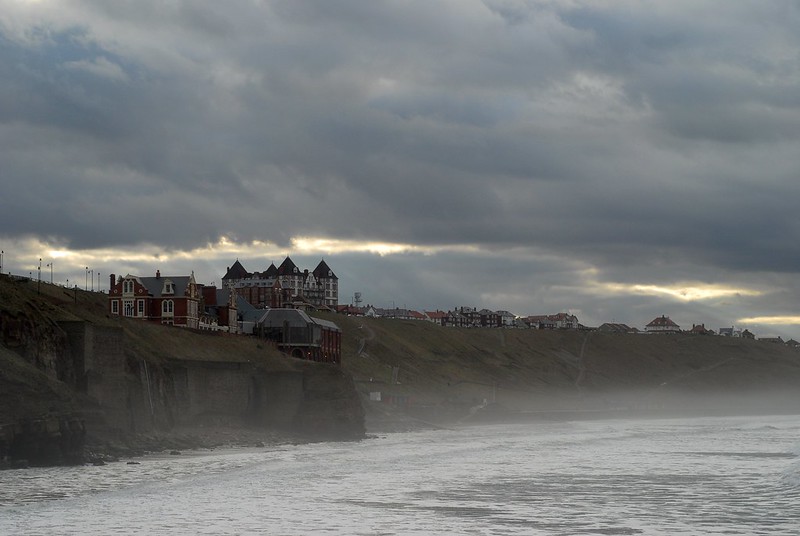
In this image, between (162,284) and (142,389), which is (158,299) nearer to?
(162,284)

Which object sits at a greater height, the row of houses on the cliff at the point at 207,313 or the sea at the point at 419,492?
the row of houses on the cliff at the point at 207,313

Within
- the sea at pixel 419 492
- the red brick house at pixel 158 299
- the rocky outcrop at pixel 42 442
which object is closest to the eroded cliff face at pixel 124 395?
the rocky outcrop at pixel 42 442

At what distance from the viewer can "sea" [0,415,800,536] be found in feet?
144

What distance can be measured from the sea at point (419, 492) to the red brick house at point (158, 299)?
45.2 meters

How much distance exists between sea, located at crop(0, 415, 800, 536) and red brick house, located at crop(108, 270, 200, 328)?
45.2 meters

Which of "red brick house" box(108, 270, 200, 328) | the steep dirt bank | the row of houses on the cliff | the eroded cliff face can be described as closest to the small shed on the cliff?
the row of houses on the cliff

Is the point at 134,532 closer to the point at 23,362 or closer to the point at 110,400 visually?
the point at 23,362

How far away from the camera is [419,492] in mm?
57062

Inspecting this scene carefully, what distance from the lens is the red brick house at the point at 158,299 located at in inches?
5295

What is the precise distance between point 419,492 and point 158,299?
85110 millimetres

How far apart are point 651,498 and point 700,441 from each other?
55.5 metres

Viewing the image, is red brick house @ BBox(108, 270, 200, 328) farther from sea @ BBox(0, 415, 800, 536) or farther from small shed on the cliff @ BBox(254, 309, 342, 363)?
sea @ BBox(0, 415, 800, 536)

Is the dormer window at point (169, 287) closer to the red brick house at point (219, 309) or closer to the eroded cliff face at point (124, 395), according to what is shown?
the red brick house at point (219, 309)

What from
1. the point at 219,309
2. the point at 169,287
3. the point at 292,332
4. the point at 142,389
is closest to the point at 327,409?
the point at 142,389
